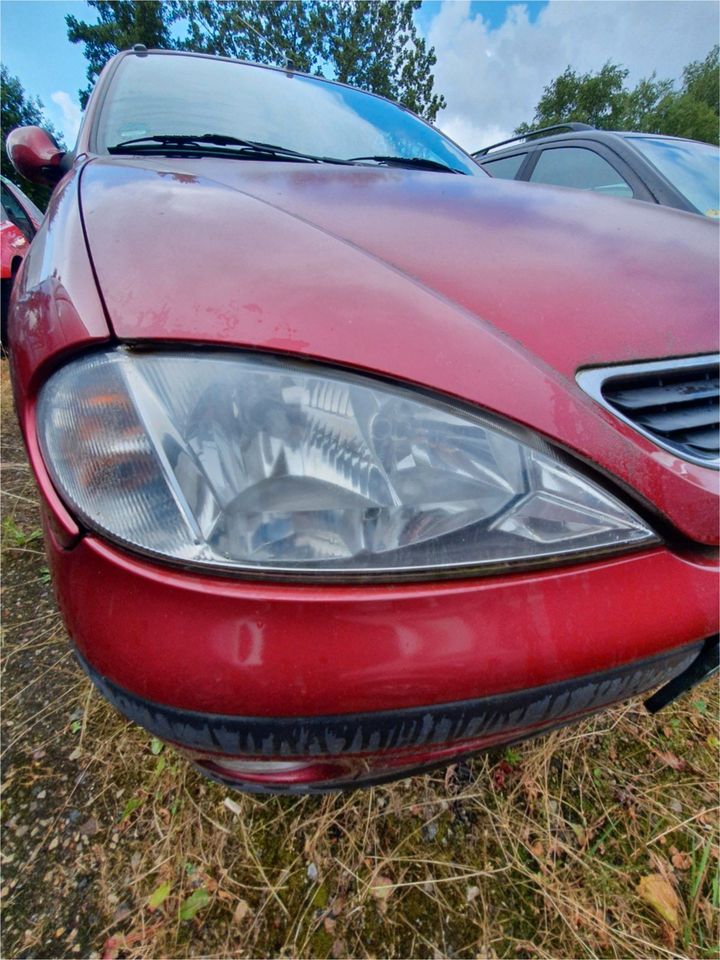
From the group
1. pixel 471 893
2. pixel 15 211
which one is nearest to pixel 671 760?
pixel 471 893

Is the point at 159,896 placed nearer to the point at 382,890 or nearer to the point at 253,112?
the point at 382,890

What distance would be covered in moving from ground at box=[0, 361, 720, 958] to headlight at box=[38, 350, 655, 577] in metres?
0.71

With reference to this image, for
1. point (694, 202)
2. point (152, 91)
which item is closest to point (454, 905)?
point (152, 91)

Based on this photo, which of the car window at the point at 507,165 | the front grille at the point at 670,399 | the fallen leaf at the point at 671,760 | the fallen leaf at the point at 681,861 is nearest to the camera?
the front grille at the point at 670,399

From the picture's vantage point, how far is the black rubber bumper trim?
0.50m

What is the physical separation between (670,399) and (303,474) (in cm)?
51

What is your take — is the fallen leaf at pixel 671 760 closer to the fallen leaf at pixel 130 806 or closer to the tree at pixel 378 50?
the fallen leaf at pixel 130 806

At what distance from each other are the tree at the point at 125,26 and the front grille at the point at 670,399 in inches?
981

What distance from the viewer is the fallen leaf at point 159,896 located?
2.61 ft

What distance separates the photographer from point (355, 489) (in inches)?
20.5

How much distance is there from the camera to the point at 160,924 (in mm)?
776

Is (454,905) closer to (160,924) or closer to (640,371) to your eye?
(160,924)

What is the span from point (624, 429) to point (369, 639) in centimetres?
41

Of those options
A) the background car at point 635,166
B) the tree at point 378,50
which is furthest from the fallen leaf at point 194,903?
the tree at point 378,50
